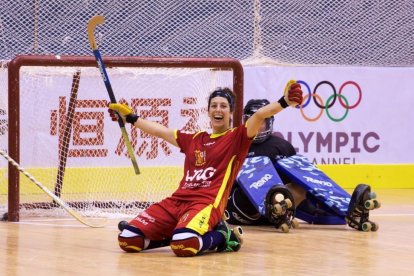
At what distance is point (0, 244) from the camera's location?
6688mm

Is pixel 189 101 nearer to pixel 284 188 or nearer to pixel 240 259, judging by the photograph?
pixel 284 188

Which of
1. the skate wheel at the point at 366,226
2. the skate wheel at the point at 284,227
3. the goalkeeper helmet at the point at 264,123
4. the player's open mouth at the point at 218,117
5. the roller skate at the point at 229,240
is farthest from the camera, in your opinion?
the goalkeeper helmet at the point at 264,123

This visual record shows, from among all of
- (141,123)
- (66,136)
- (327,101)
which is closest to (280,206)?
(141,123)

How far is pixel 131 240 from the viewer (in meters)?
6.39

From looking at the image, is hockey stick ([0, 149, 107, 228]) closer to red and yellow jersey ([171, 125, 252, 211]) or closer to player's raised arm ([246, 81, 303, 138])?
red and yellow jersey ([171, 125, 252, 211])

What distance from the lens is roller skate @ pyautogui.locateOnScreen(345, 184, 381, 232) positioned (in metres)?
7.56

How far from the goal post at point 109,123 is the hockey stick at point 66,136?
0.5 inches

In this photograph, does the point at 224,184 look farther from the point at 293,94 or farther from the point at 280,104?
the point at 293,94

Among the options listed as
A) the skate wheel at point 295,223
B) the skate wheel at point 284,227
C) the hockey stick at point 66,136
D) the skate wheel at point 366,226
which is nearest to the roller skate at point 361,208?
the skate wheel at point 366,226

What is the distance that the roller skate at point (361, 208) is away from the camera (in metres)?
7.56

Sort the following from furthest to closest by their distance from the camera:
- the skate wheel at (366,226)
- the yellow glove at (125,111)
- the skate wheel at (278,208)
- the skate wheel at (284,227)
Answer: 1. the skate wheel at (366,226)
2. the skate wheel at (284,227)
3. the skate wheel at (278,208)
4. the yellow glove at (125,111)

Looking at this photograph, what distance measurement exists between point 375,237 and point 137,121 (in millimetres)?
1805

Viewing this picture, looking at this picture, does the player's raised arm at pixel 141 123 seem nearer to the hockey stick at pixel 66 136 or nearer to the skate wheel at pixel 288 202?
the skate wheel at pixel 288 202

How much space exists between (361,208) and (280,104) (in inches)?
60.7
